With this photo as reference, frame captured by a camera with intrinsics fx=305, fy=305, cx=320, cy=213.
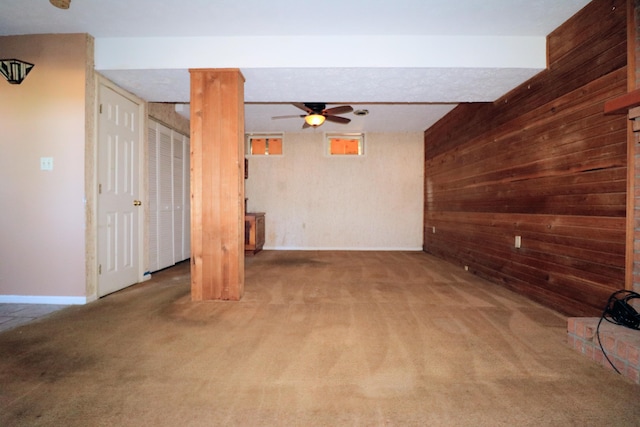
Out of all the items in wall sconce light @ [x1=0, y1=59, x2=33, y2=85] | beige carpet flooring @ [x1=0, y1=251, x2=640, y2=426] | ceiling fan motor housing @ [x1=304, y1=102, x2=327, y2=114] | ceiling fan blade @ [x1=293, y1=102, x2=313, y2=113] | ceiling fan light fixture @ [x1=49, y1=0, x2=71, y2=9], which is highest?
ceiling fan light fixture @ [x1=49, y1=0, x2=71, y2=9]

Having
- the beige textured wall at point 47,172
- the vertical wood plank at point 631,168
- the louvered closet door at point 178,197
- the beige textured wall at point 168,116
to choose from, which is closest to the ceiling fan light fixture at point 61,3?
the beige textured wall at point 47,172

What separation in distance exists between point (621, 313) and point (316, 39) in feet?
10.6

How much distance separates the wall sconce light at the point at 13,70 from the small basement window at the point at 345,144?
200 inches

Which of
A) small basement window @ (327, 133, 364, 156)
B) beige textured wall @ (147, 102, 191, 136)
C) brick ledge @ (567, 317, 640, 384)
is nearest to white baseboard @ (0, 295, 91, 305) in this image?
beige textured wall @ (147, 102, 191, 136)

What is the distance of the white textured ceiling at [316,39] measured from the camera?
2.56 metres

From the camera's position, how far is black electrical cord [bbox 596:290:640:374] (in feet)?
6.08

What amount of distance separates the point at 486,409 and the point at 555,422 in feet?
0.86

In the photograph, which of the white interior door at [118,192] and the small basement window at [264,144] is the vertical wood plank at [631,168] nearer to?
the white interior door at [118,192]

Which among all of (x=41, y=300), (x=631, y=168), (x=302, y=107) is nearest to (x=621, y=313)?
(x=631, y=168)

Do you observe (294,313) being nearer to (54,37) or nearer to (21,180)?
(21,180)

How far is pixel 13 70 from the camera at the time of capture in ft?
9.10

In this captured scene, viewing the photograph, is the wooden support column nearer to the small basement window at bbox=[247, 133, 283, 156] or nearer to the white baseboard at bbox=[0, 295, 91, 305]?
the white baseboard at bbox=[0, 295, 91, 305]

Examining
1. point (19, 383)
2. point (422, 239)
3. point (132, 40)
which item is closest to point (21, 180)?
point (132, 40)

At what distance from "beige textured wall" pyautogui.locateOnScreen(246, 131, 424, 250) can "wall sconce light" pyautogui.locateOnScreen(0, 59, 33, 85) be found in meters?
4.35
